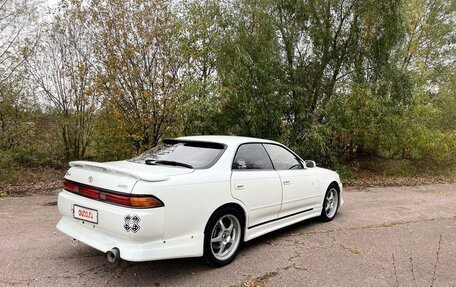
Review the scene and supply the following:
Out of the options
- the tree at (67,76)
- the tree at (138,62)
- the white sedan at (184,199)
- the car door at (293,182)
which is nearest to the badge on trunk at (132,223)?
the white sedan at (184,199)

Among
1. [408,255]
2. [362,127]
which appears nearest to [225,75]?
[362,127]

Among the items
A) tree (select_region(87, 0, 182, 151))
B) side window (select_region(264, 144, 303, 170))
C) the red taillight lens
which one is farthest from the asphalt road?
tree (select_region(87, 0, 182, 151))

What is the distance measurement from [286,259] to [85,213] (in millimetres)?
2242

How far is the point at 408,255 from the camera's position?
4023mm

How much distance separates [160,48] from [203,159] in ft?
18.8

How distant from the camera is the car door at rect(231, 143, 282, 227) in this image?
3781mm

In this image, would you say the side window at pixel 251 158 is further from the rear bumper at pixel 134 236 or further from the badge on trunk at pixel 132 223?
the badge on trunk at pixel 132 223

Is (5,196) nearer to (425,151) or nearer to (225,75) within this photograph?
(225,75)

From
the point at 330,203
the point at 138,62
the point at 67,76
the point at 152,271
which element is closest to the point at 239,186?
the point at 152,271

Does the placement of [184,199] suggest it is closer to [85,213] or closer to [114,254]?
[114,254]

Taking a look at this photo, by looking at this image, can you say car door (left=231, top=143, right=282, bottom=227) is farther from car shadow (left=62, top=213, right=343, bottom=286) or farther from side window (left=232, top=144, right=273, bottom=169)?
car shadow (left=62, top=213, right=343, bottom=286)

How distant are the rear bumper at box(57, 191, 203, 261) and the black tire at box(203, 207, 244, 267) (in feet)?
0.55

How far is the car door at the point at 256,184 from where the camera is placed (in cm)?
378

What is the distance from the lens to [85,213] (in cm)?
324
